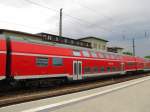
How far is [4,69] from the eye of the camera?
38.2 feet

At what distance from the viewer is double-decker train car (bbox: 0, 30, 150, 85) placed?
1198 centimetres

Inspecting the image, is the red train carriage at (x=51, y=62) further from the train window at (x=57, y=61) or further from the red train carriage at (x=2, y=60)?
the red train carriage at (x=2, y=60)

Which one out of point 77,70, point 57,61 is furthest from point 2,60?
point 77,70

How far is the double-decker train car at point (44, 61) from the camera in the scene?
1198 centimetres

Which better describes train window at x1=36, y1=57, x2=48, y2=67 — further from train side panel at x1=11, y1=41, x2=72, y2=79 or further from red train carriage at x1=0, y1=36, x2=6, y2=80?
red train carriage at x1=0, y1=36, x2=6, y2=80

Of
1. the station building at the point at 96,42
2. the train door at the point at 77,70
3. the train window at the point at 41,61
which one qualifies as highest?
the station building at the point at 96,42

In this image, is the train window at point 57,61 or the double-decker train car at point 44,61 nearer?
the double-decker train car at point 44,61

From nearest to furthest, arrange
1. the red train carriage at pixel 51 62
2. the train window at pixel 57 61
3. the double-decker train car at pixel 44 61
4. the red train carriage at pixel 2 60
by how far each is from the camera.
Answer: the red train carriage at pixel 2 60 < the double-decker train car at pixel 44 61 < the red train carriage at pixel 51 62 < the train window at pixel 57 61

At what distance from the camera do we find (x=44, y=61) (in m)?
14.3

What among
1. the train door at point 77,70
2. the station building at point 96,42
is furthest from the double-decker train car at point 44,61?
the station building at point 96,42

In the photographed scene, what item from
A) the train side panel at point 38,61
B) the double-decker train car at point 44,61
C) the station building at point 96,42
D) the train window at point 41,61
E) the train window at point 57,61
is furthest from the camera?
the station building at point 96,42

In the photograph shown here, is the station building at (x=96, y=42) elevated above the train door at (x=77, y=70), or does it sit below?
above

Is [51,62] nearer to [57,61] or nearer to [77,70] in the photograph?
[57,61]

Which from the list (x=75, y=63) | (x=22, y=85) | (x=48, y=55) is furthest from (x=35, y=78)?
Result: (x=75, y=63)
